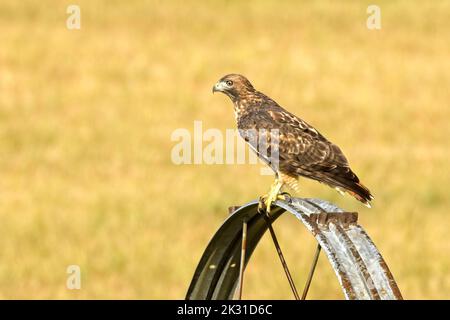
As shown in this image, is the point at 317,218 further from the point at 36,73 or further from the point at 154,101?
the point at 36,73

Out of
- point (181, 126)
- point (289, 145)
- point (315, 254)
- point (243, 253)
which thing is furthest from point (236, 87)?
point (181, 126)

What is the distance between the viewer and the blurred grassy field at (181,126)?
52.4ft

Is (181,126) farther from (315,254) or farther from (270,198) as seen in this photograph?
(315,254)

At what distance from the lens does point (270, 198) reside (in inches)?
281

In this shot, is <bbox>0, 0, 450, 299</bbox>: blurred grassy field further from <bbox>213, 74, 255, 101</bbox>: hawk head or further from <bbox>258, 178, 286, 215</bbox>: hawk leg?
<bbox>258, 178, 286, 215</bbox>: hawk leg

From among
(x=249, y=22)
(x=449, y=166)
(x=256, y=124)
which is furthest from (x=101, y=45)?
(x=256, y=124)

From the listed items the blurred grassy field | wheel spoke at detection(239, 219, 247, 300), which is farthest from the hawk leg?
the blurred grassy field

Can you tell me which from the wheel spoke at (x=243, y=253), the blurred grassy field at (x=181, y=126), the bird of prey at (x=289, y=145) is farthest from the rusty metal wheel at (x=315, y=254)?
the blurred grassy field at (x=181, y=126)

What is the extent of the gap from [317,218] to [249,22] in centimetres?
3317

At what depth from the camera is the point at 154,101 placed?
97.2ft

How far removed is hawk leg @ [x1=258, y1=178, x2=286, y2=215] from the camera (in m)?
6.90

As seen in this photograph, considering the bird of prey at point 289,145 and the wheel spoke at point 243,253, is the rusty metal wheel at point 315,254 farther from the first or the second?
the bird of prey at point 289,145

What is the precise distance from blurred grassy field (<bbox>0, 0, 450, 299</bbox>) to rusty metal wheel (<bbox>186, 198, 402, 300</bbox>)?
23.6 feet

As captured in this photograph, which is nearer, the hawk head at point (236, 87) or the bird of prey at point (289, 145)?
the bird of prey at point (289, 145)
